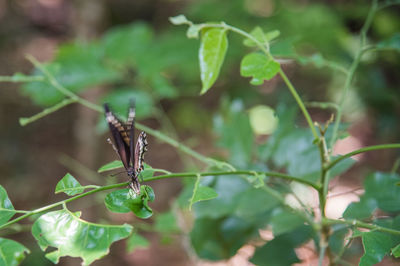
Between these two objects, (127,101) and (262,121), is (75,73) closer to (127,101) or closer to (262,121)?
(127,101)

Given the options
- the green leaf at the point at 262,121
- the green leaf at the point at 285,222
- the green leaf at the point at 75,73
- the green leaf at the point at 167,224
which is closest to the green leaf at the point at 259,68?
the green leaf at the point at 285,222

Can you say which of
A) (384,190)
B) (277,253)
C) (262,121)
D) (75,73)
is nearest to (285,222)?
(277,253)

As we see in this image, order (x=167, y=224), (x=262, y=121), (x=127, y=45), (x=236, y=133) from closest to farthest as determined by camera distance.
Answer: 1. (x=236, y=133)
2. (x=167, y=224)
3. (x=127, y=45)
4. (x=262, y=121)

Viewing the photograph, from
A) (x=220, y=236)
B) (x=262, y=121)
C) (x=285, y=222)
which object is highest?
(x=285, y=222)

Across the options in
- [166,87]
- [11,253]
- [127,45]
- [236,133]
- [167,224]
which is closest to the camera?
[11,253]

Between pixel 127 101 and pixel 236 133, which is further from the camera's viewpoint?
pixel 127 101

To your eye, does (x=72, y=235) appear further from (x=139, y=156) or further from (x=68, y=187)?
(x=139, y=156)

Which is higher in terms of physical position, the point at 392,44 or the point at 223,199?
the point at 392,44

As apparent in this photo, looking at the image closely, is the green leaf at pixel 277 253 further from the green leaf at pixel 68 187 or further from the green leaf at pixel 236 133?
the green leaf at pixel 68 187
